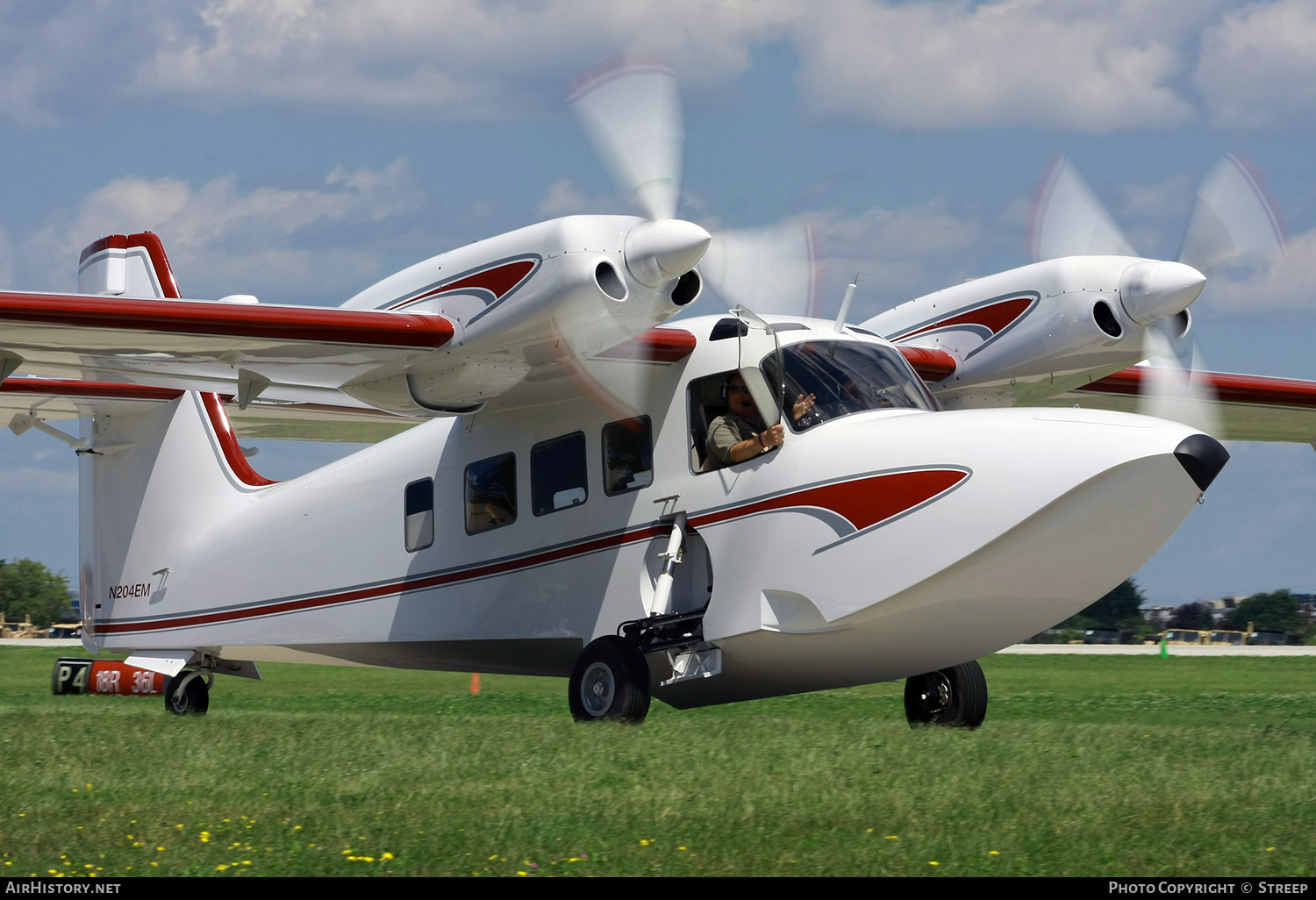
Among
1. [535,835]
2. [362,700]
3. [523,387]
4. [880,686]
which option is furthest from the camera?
[880,686]

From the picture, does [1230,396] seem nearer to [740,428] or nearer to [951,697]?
[951,697]

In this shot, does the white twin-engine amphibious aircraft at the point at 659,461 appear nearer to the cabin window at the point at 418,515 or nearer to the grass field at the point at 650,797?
the cabin window at the point at 418,515

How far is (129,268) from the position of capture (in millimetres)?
14930

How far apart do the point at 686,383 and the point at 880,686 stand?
36.0 ft

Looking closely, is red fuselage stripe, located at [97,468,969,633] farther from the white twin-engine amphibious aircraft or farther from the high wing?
the high wing

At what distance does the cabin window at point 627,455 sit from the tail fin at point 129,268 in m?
6.39

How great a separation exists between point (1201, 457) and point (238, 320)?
6270 millimetres

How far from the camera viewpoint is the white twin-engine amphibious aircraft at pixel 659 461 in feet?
28.6

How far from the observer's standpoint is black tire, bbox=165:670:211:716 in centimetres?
1402

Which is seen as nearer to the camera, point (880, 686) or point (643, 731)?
point (643, 731)

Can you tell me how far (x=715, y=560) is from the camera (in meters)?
10.0

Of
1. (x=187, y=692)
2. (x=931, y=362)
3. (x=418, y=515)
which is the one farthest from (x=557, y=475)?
(x=187, y=692)

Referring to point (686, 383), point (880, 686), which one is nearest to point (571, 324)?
point (686, 383)
